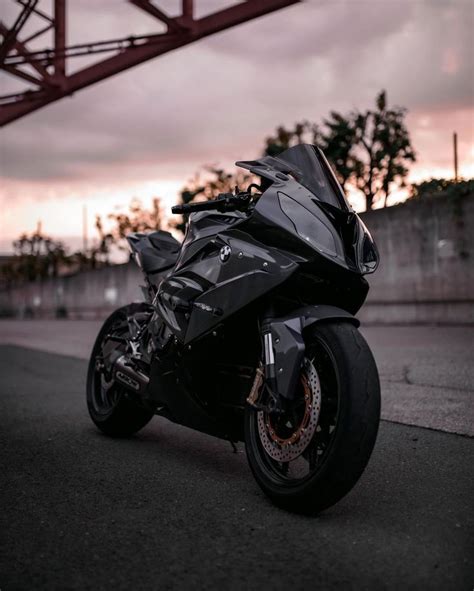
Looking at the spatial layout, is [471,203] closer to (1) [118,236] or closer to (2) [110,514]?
(2) [110,514]

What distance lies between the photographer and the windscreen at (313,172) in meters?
3.15

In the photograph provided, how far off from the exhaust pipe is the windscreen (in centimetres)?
146

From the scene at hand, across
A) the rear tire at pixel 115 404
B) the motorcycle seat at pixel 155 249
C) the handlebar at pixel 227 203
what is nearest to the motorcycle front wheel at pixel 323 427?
the handlebar at pixel 227 203

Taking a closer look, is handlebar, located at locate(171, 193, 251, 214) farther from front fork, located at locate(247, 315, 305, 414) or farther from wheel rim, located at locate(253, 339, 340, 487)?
wheel rim, located at locate(253, 339, 340, 487)

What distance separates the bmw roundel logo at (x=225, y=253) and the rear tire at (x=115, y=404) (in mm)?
1334

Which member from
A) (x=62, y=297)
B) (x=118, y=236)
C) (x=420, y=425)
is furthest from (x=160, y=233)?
(x=118, y=236)

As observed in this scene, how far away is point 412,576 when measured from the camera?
7.27 ft

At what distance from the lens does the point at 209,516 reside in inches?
112

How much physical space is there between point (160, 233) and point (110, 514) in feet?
7.63

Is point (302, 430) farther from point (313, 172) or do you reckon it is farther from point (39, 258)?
Result: point (39, 258)

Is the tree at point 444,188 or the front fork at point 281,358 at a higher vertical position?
the tree at point 444,188

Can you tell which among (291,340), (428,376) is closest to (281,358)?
(291,340)

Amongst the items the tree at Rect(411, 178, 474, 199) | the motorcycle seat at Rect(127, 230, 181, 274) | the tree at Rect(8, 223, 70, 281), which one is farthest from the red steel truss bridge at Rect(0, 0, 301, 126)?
the tree at Rect(8, 223, 70, 281)

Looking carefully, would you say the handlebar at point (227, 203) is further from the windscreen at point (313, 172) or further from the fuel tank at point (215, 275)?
the windscreen at point (313, 172)
